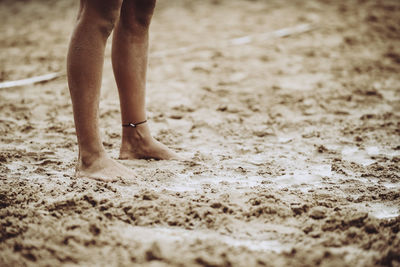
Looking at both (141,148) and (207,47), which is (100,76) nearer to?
(141,148)

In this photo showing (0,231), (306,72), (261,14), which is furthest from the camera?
(261,14)

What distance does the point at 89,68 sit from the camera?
134 cm

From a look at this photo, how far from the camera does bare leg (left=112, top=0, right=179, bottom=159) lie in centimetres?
160

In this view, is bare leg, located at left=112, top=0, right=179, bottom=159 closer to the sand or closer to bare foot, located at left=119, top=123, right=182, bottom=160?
bare foot, located at left=119, top=123, right=182, bottom=160

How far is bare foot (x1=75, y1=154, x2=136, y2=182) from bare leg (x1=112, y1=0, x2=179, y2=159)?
262 millimetres

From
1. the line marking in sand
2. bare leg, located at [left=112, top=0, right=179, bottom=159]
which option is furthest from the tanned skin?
the line marking in sand

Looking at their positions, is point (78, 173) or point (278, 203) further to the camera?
point (78, 173)

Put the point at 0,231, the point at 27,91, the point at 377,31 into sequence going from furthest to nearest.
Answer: the point at 377,31
the point at 27,91
the point at 0,231

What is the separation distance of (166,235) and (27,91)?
209 cm

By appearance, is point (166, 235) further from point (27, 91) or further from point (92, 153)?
point (27, 91)

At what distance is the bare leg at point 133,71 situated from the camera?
5.24ft

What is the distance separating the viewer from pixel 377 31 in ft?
14.4

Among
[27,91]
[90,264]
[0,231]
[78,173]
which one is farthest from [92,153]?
[27,91]

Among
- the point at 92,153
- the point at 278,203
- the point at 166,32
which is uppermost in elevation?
the point at 166,32
